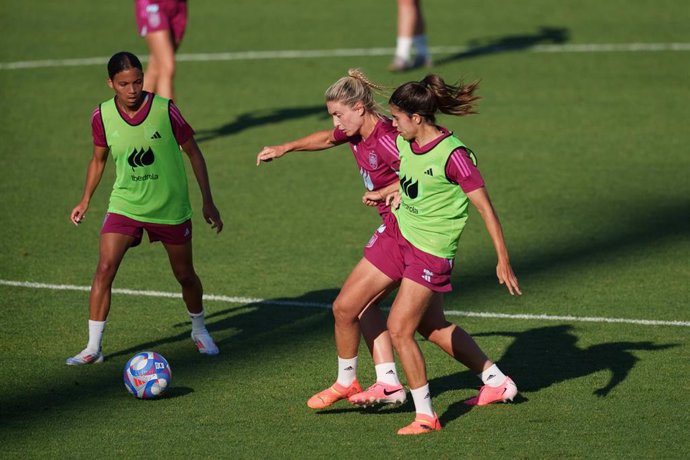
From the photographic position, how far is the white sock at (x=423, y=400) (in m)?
7.04

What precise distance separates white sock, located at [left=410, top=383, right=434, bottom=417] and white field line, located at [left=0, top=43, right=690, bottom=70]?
38.2 ft

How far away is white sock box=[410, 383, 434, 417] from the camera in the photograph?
7.04 m

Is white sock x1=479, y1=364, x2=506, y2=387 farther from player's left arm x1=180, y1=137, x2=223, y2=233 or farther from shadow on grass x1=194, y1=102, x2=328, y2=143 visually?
shadow on grass x1=194, y1=102, x2=328, y2=143

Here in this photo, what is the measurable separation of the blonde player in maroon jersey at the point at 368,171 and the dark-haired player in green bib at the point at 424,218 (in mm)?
240

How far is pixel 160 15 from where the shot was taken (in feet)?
46.1

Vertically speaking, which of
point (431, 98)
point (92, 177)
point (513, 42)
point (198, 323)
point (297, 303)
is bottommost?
point (297, 303)

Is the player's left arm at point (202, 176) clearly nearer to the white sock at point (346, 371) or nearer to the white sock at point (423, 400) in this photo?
the white sock at point (346, 371)

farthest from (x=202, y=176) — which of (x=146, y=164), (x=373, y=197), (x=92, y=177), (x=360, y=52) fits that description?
(x=360, y=52)

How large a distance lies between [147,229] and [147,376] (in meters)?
1.21

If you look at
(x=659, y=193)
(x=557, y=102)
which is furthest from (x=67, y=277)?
(x=557, y=102)

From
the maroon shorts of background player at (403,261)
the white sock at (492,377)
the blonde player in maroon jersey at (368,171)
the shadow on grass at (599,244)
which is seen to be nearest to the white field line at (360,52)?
the shadow on grass at (599,244)

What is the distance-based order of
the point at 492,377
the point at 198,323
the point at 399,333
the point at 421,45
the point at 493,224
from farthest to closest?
the point at 421,45
the point at 198,323
the point at 492,377
the point at 399,333
the point at 493,224

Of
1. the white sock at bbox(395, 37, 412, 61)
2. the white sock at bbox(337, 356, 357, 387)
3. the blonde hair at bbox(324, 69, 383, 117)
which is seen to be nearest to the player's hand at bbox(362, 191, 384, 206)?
the blonde hair at bbox(324, 69, 383, 117)

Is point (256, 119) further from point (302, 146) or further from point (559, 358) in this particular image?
point (559, 358)
